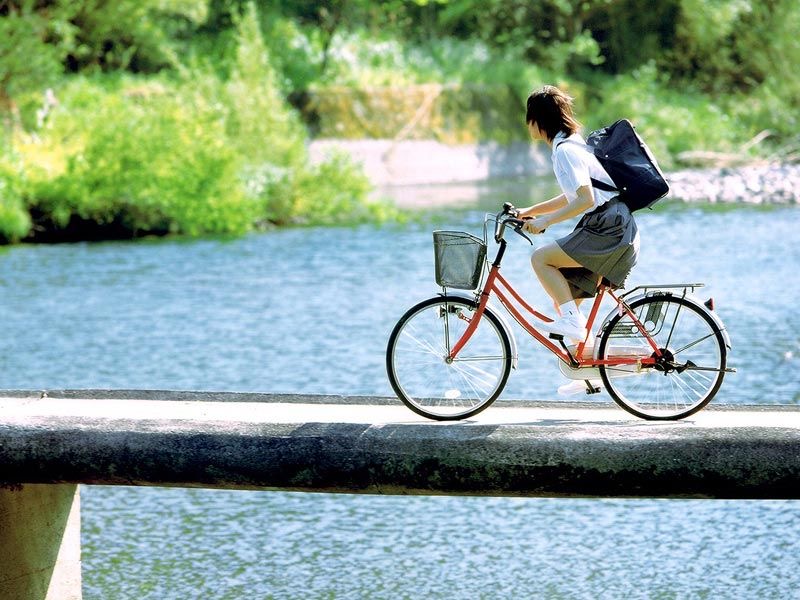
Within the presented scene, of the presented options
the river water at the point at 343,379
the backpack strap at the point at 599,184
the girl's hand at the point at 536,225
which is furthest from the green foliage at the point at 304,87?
the backpack strap at the point at 599,184

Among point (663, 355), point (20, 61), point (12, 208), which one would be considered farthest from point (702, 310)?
point (20, 61)

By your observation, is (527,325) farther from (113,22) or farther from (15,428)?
(113,22)

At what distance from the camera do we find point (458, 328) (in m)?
6.73

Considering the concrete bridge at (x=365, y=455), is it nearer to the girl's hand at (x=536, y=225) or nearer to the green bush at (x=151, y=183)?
the girl's hand at (x=536, y=225)

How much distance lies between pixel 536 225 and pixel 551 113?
1.60 feet

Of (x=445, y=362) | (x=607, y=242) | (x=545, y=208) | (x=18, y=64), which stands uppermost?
(x=18, y=64)

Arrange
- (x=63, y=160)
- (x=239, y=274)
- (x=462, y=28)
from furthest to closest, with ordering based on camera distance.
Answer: (x=462, y=28) → (x=63, y=160) → (x=239, y=274)

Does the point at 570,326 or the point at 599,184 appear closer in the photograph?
the point at 599,184

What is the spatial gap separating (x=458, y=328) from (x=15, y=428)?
1913 millimetres

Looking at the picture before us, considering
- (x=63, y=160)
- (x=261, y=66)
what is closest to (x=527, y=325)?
(x=63, y=160)

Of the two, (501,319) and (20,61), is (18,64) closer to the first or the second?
(20,61)

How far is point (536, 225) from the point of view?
259 inches

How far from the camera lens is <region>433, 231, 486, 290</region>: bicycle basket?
638cm

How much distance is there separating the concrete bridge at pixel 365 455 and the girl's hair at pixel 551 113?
3.99 ft
